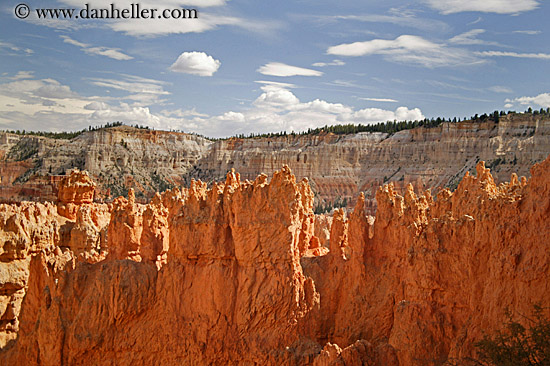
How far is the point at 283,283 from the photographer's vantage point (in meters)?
12.5

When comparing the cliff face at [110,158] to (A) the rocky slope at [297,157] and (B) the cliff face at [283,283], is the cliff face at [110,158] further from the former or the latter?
(B) the cliff face at [283,283]

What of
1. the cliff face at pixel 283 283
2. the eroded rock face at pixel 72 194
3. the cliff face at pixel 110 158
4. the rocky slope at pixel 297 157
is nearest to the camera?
the cliff face at pixel 283 283

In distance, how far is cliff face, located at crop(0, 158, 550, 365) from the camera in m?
9.42

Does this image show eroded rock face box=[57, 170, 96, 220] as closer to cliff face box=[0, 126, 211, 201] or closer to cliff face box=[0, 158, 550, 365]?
cliff face box=[0, 158, 550, 365]

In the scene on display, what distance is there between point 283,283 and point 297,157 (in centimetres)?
8224

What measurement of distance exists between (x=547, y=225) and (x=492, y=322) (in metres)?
1.79

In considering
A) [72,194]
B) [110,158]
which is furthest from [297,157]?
[72,194]

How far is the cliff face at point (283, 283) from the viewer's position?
942cm

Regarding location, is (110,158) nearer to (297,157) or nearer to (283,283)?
(297,157)

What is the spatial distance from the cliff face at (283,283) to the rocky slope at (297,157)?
4771cm

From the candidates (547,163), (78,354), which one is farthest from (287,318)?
(547,163)

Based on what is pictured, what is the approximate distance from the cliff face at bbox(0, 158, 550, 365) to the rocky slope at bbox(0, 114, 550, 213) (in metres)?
47.7

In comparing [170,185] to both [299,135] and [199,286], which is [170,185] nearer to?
[299,135]

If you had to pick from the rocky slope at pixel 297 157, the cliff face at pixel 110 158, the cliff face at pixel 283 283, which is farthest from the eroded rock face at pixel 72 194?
the cliff face at pixel 110 158
